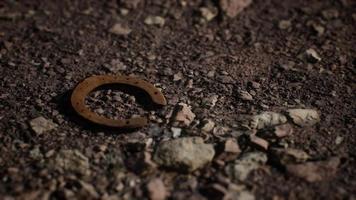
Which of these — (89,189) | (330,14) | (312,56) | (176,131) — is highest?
(330,14)

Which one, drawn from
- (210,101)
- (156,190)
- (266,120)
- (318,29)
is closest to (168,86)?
(210,101)

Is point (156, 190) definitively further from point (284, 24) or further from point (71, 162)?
point (284, 24)

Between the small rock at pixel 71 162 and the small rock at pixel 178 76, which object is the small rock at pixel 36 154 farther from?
the small rock at pixel 178 76

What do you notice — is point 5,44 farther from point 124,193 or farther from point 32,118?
point 124,193

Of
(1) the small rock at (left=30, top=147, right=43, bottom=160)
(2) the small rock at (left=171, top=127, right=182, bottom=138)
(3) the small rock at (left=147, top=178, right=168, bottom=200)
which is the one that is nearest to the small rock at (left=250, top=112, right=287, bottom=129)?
(2) the small rock at (left=171, top=127, right=182, bottom=138)

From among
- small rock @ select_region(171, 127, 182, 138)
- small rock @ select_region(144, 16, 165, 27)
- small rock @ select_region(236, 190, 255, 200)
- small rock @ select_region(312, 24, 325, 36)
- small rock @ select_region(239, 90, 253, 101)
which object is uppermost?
small rock @ select_region(312, 24, 325, 36)

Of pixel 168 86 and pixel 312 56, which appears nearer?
pixel 168 86

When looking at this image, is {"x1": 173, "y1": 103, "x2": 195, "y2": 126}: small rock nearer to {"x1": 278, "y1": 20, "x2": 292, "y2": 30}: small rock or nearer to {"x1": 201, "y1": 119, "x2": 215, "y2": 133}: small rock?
{"x1": 201, "y1": 119, "x2": 215, "y2": 133}: small rock
